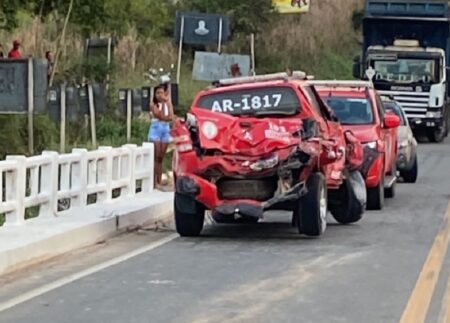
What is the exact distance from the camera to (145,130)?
88.9 ft

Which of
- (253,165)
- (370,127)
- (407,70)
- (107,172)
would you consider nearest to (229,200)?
(253,165)

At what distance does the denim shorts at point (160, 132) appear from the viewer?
20.5 metres

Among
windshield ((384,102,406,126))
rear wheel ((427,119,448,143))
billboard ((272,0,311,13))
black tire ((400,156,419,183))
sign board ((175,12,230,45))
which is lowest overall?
rear wheel ((427,119,448,143))

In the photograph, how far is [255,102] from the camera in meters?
15.3

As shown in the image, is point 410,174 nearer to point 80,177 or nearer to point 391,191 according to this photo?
point 391,191

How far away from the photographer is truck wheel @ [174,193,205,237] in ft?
48.3

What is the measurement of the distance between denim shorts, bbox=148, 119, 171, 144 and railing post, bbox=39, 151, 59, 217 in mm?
5227

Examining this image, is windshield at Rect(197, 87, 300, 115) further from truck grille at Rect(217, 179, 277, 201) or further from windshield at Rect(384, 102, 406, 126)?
windshield at Rect(384, 102, 406, 126)

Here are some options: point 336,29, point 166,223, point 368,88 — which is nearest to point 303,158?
point 166,223

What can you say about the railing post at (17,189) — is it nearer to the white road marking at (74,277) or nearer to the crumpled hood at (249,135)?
the white road marking at (74,277)

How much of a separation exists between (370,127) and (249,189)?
4.66 metres

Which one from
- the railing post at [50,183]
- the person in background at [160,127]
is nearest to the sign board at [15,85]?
the railing post at [50,183]

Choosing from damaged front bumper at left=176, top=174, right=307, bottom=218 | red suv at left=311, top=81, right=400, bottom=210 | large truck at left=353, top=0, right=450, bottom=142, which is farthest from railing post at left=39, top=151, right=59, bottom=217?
large truck at left=353, top=0, right=450, bottom=142

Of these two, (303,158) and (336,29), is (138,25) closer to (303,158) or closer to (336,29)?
(336,29)
